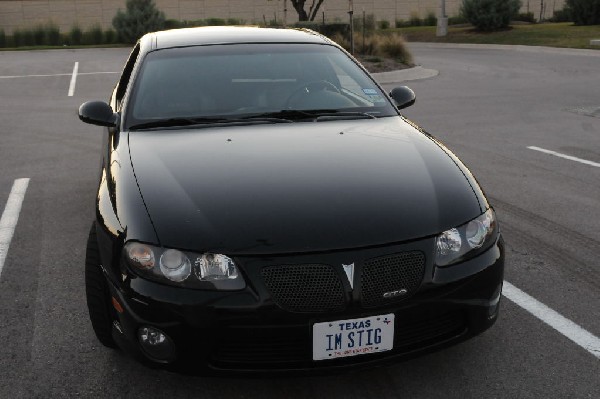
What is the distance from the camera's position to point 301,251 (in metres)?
2.75

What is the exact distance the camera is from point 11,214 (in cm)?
588

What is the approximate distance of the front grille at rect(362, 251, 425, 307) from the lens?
2754 mm

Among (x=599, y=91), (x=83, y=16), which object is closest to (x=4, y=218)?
(x=599, y=91)

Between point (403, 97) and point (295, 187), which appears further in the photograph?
point (403, 97)

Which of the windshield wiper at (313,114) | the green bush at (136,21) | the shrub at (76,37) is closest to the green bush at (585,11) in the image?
the green bush at (136,21)

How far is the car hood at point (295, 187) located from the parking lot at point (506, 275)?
0.74 metres

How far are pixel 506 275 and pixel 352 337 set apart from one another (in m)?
1.97

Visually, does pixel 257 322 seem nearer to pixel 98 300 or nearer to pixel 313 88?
pixel 98 300

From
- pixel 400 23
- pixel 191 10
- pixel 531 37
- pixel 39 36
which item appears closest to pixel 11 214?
pixel 531 37

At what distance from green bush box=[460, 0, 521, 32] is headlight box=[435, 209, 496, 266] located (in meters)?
29.4

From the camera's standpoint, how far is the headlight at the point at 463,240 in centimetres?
291

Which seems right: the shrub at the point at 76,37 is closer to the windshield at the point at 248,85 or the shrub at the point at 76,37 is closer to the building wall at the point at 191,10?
the building wall at the point at 191,10

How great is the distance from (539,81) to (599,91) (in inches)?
82.9

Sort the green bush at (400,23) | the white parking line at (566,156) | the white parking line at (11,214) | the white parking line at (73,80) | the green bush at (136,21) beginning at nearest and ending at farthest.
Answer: the white parking line at (11,214)
the white parking line at (566,156)
the white parking line at (73,80)
the green bush at (136,21)
the green bush at (400,23)
